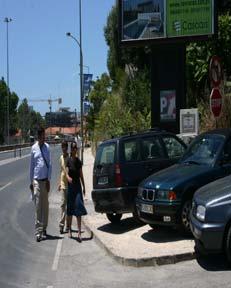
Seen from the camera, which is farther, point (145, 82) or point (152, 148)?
point (145, 82)

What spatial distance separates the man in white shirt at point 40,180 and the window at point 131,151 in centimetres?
151

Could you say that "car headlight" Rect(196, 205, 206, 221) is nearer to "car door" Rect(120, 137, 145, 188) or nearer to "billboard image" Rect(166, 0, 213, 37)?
"car door" Rect(120, 137, 145, 188)

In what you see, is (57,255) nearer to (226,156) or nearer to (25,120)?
(226,156)

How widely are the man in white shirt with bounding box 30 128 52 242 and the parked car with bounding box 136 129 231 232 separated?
7.09ft

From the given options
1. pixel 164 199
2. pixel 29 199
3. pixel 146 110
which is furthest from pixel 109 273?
pixel 146 110

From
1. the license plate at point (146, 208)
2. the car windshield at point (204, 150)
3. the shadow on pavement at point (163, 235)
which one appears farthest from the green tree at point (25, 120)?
the license plate at point (146, 208)

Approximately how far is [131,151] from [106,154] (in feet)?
1.87

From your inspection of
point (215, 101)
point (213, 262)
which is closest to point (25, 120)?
point (215, 101)

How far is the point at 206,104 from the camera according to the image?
67.4ft

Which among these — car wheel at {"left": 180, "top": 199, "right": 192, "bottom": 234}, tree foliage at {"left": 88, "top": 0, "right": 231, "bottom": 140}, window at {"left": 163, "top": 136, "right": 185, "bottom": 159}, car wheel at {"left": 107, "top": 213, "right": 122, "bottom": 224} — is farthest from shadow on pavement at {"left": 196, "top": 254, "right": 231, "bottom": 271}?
tree foliage at {"left": 88, "top": 0, "right": 231, "bottom": 140}

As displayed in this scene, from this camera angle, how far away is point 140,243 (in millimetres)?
10750

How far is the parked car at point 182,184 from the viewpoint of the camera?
1022cm

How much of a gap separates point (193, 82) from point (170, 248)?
17878mm

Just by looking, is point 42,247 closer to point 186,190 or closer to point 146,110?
point 186,190
